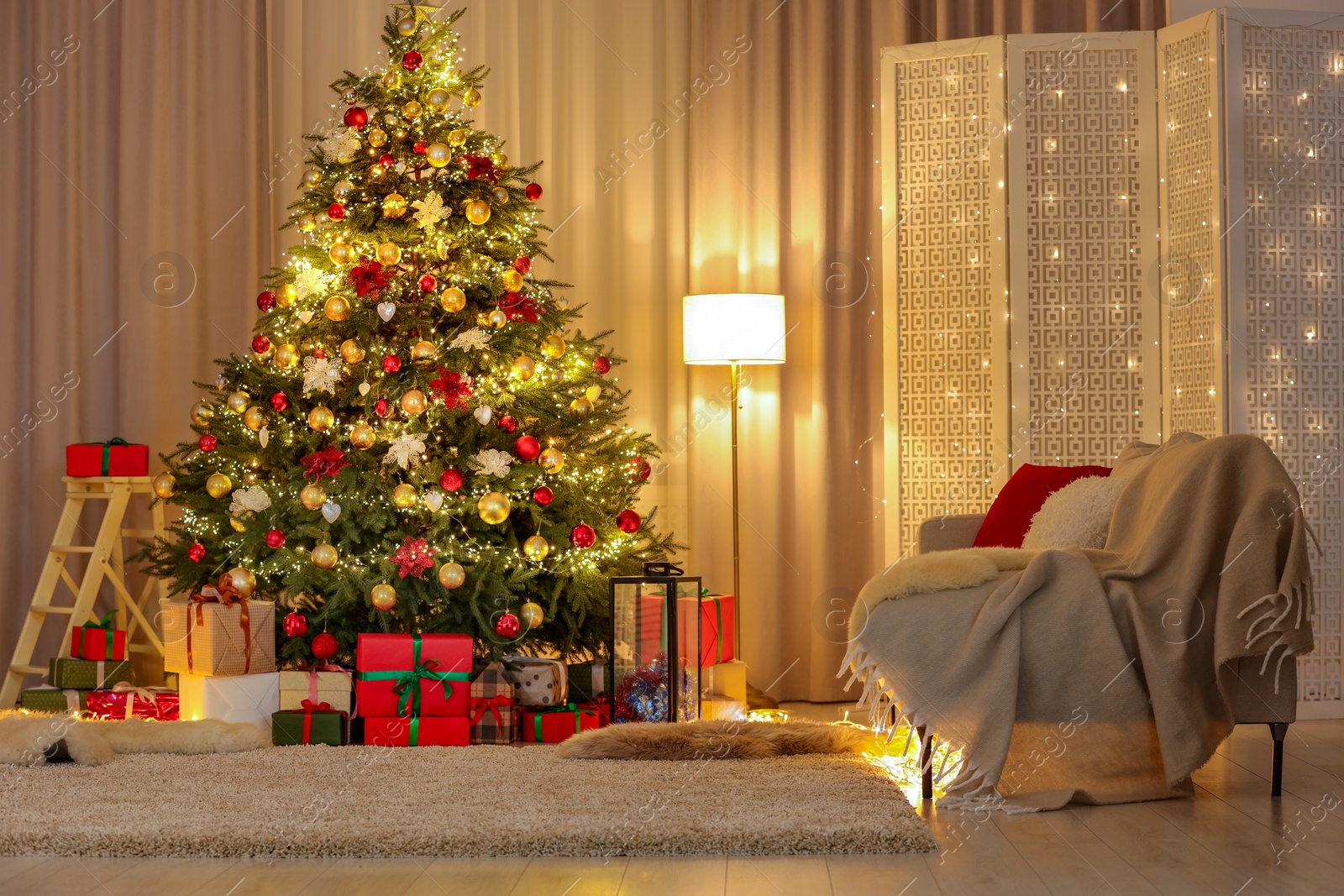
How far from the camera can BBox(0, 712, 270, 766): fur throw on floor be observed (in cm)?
330

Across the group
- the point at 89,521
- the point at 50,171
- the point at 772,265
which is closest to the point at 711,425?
the point at 772,265

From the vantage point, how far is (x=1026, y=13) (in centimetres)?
504

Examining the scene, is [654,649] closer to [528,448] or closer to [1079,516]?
[528,448]

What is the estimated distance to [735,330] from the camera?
4.71 m

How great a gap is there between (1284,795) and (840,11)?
348 cm

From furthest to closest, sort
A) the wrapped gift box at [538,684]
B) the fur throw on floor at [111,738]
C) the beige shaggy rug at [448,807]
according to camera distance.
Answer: the wrapped gift box at [538,684], the fur throw on floor at [111,738], the beige shaggy rug at [448,807]

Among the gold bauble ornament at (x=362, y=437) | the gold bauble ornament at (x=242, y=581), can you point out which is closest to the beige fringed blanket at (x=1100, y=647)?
the gold bauble ornament at (x=362, y=437)

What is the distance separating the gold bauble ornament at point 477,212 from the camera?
412cm

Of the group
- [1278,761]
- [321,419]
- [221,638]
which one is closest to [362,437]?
[321,419]

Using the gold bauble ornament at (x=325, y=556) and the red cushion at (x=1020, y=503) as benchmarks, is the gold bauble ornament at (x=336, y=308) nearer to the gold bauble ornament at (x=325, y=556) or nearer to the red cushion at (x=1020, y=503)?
the gold bauble ornament at (x=325, y=556)

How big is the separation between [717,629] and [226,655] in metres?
1.52

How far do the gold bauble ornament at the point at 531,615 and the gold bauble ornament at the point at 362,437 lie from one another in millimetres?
708

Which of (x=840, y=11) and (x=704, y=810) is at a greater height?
(x=840, y=11)

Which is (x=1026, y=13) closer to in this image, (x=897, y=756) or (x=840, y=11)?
(x=840, y=11)
